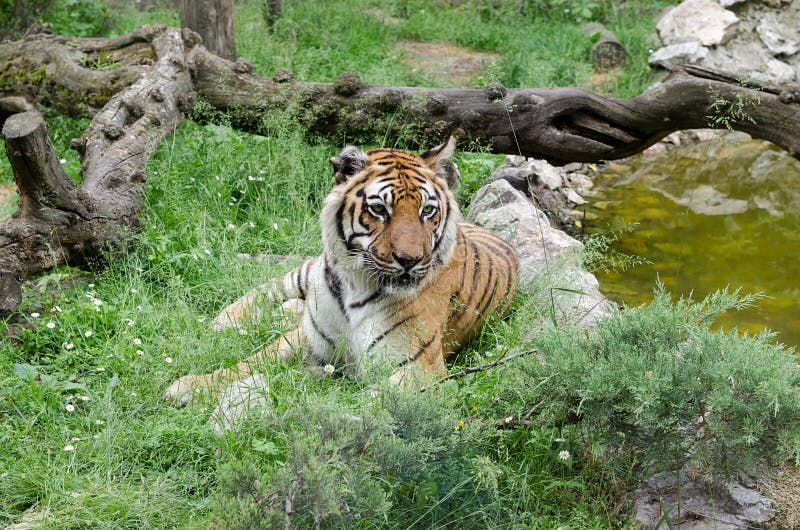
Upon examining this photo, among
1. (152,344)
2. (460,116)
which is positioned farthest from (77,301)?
(460,116)

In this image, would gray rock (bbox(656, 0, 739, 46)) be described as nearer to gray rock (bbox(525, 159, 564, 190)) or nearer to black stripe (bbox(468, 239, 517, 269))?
gray rock (bbox(525, 159, 564, 190))

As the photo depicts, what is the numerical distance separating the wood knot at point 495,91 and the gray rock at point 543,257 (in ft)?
2.40

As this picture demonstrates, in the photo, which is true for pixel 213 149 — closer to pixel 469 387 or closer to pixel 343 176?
pixel 343 176

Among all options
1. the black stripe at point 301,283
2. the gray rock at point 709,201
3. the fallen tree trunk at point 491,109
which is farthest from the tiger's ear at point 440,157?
the gray rock at point 709,201

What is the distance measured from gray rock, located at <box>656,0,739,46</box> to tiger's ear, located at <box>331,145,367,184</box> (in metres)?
7.77

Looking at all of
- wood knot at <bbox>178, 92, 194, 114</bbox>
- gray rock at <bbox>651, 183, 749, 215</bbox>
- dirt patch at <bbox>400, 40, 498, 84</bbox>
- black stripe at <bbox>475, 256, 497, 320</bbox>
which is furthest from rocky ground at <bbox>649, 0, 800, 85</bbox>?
black stripe at <bbox>475, 256, 497, 320</bbox>

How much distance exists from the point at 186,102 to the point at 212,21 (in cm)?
144

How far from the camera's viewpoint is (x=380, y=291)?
166 inches

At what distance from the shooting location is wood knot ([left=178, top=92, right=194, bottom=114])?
648cm

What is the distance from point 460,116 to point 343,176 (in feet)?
7.09

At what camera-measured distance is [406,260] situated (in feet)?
13.2

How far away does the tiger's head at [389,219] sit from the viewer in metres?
4.07

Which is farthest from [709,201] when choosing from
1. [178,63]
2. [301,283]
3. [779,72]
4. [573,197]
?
[178,63]

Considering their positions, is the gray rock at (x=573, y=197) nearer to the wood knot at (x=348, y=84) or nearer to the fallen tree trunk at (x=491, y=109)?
the fallen tree trunk at (x=491, y=109)
